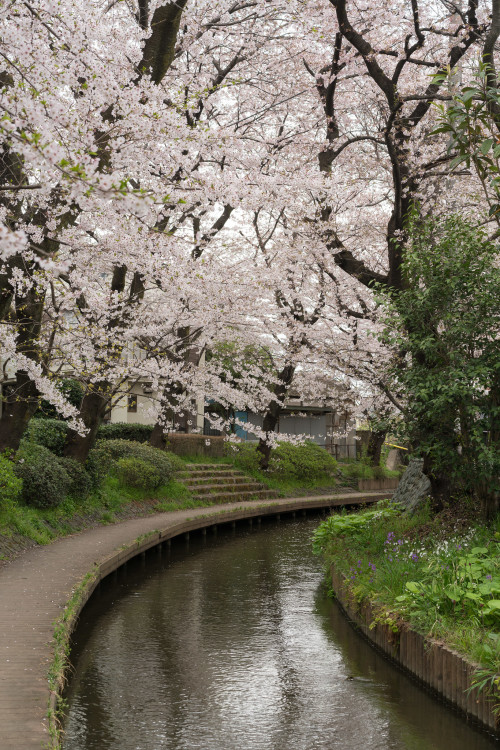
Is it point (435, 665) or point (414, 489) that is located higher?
point (414, 489)

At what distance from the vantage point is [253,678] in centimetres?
770

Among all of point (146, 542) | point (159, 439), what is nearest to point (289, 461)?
point (159, 439)

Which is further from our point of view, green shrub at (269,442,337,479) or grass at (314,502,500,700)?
green shrub at (269,442,337,479)

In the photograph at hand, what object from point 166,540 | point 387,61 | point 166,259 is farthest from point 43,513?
point 387,61

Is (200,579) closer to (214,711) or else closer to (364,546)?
(364,546)

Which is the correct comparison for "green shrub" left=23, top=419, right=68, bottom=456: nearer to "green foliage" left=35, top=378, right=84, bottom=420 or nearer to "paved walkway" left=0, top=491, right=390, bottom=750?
"paved walkway" left=0, top=491, right=390, bottom=750

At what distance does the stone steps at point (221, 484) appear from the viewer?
72.6ft

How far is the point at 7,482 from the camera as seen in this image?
12.4 metres

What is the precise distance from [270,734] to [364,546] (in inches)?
217

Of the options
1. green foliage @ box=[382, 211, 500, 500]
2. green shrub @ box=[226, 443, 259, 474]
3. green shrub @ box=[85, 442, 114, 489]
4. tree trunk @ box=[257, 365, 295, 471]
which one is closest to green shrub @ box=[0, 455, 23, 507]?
green shrub @ box=[85, 442, 114, 489]

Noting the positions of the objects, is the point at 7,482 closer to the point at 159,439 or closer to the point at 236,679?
the point at 236,679

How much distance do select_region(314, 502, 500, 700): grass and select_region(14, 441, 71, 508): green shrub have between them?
5428mm

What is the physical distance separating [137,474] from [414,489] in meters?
8.20

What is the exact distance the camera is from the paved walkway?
530 centimetres
